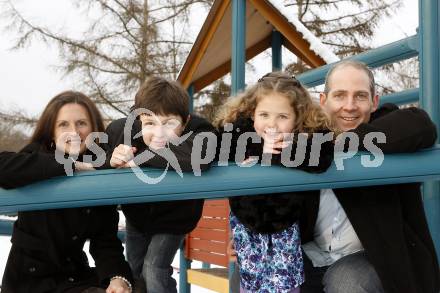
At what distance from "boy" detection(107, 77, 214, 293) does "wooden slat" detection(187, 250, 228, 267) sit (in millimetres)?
1570

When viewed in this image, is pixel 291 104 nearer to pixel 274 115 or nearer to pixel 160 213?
pixel 274 115

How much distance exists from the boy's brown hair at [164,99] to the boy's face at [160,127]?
2 centimetres

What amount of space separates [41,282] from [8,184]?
0.58 meters

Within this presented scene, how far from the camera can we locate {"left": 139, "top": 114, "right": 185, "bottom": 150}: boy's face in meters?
1.96

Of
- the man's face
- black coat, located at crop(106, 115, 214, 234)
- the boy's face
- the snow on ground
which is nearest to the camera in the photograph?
the man's face

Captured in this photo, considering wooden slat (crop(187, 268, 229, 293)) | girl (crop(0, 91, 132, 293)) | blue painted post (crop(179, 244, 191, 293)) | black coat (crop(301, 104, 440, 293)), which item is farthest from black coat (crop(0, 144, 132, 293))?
blue painted post (crop(179, 244, 191, 293))

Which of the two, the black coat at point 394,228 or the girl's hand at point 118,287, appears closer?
the black coat at point 394,228

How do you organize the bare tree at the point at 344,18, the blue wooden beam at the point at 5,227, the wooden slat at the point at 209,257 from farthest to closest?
the bare tree at the point at 344,18 → the wooden slat at the point at 209,257 → the blue wooden beam at the point at 5,227

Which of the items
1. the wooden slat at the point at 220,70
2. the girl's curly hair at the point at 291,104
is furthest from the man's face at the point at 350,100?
the wooden slat at the point at 220,70

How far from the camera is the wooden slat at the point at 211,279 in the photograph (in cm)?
365

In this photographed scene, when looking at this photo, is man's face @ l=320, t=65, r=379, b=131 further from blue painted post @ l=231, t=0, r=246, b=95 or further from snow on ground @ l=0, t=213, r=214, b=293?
snow on ground @ l=0, t=213, r=214, b=293

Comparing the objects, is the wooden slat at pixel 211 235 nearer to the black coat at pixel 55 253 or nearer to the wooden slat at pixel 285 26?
the wooden slat at pixel 285 26

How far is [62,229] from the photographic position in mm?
1919

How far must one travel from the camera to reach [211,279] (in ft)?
12.5
